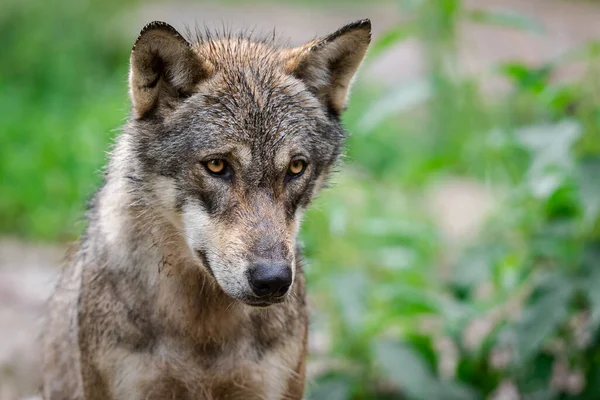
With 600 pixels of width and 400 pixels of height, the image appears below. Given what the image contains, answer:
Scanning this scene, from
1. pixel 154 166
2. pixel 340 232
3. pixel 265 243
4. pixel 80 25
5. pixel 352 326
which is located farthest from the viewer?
pixel 80 25

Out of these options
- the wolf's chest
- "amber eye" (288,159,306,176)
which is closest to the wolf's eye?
"amber eye" (288,159,306,176)

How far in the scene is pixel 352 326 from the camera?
6512mm

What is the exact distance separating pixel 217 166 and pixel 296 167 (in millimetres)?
404

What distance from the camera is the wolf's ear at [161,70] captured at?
177 inches

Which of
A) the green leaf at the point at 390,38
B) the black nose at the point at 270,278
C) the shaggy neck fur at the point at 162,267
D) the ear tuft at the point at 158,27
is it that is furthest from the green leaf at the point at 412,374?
the ear tuft at the point at 158,27

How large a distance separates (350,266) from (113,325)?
274cm

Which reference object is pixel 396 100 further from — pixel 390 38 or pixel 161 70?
pixel 161 70

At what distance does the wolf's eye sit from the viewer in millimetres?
4531

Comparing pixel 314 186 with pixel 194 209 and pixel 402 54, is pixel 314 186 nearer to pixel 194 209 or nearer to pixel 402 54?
pixel 194 209

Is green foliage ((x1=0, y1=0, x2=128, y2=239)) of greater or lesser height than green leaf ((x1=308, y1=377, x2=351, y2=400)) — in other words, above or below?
above

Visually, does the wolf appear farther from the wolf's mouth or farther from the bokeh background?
the bokeh background

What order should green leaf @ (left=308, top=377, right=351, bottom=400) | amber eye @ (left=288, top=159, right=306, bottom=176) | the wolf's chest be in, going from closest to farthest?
amber eye @ (left=288, top=159, right=306, bottom=176) → the wolf's chest → green leaf @ (left=308, top=377, right=351, bottom=400)

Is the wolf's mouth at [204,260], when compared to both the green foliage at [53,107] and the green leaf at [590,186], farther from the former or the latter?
the green foliage at [53,107]

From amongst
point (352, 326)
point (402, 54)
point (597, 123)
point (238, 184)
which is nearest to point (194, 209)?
point (238, 184)
